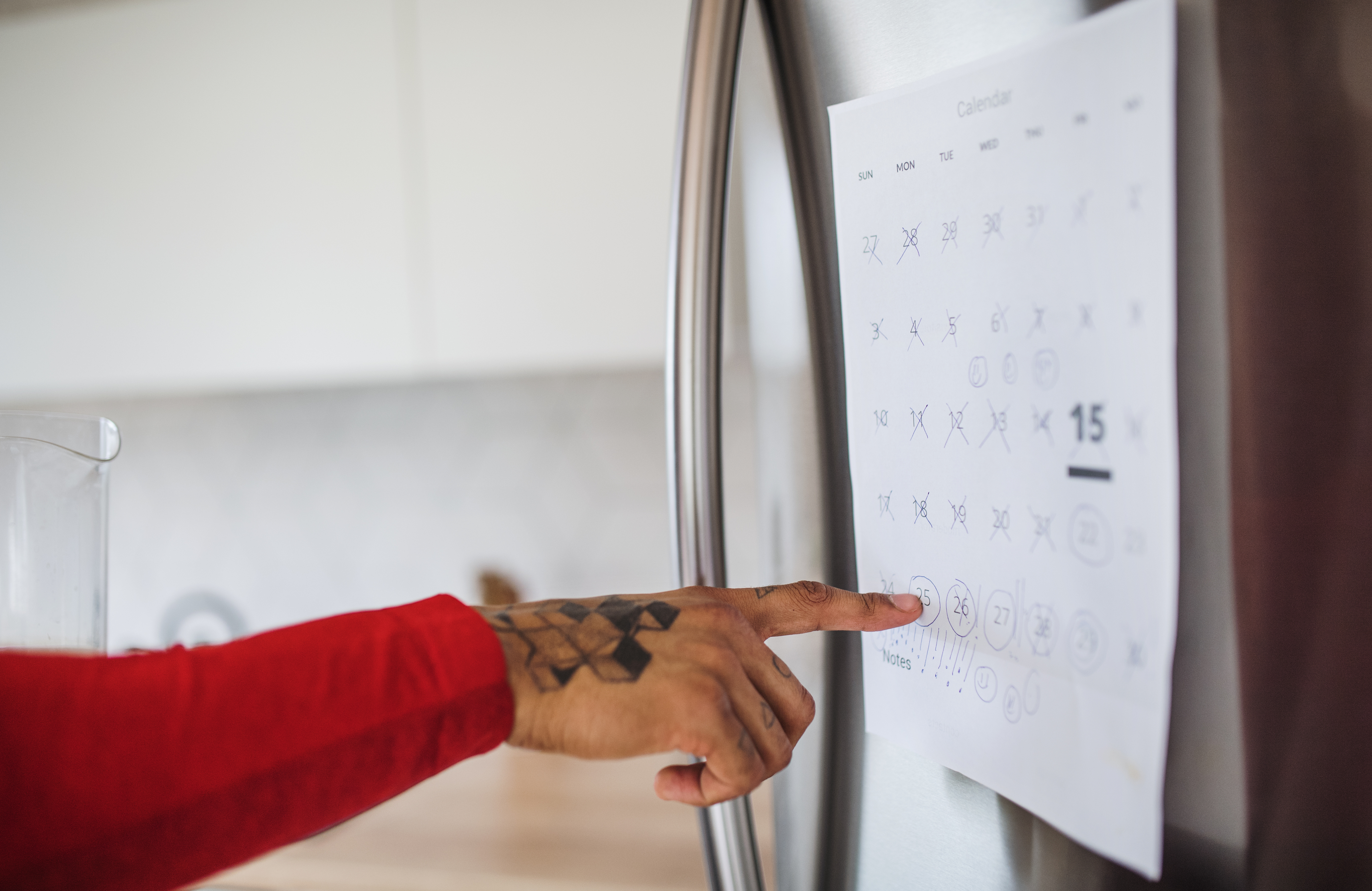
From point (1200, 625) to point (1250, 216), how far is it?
0.50ft

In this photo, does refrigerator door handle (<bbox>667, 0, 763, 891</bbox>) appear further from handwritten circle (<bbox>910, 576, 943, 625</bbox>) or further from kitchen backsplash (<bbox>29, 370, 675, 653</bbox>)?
kitchen backsplash (<bbox>29, 370, 675, 653</bbox>)

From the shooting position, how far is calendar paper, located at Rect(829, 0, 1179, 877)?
0.33 m

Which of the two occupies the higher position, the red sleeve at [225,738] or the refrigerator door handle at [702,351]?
the refrigerator door handle at [702,351]

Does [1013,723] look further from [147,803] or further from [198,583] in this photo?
[198,583]

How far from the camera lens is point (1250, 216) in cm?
32

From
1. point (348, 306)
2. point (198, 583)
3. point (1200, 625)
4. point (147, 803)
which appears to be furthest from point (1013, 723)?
point (198, 583)

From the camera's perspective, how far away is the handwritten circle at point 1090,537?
356mm

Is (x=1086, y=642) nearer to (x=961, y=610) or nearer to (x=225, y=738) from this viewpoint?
(x=961, y=610)

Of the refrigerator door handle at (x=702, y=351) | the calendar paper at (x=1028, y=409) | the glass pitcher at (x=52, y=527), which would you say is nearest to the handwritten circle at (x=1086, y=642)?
the calendar paper at (x=1028, y=409)

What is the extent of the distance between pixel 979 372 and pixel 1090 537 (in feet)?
0.29

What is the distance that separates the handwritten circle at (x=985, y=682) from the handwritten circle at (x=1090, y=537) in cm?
9

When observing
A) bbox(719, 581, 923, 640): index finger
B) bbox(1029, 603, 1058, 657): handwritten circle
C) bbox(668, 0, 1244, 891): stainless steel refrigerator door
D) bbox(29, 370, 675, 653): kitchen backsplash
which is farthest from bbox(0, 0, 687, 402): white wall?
bbox(1029, 603, 1058, 657): handwritten circle

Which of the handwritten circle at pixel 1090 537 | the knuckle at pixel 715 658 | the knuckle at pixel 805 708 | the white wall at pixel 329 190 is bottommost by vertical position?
the knuckle at pixel 805 708

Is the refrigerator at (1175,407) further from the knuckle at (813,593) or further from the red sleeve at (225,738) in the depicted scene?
the red sleeve at (225,738)
